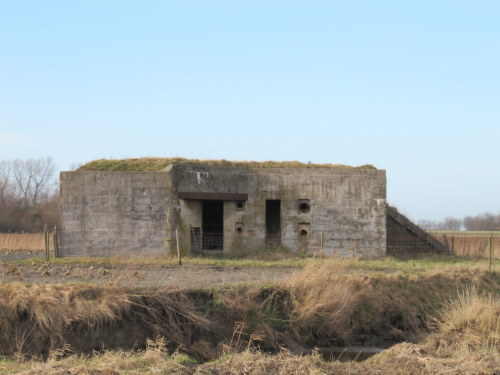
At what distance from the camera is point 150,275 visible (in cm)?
1488

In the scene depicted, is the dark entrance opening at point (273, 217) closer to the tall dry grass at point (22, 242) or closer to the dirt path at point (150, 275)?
the dirt path at point (150, 275)

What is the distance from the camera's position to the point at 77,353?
1093 cm

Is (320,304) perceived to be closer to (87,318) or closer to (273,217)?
(87,318)

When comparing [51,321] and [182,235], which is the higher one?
[182,235]

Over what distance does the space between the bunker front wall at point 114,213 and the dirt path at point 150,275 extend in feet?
8.72

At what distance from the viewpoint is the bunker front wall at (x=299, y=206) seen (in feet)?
67.5

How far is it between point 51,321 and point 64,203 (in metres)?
9.41

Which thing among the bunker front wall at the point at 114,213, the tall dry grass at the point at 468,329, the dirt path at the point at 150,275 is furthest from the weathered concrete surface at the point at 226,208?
the tall dry grass at the point at 468,329

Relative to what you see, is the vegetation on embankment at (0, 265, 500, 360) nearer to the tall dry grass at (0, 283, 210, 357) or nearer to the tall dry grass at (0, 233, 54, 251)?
the tall dry grass at (0, 283, 210, 357)

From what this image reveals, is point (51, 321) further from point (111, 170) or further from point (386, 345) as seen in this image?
point (111, 170)

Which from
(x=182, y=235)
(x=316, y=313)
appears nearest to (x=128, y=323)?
(x=316, y=313)

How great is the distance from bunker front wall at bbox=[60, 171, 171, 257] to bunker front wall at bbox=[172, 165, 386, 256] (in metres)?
0.98

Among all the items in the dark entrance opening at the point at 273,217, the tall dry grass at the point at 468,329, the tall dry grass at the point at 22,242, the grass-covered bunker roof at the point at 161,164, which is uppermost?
the grass-covered bunker roof at the point at 161,164

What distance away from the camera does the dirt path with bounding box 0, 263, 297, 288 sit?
13453 millimetres
